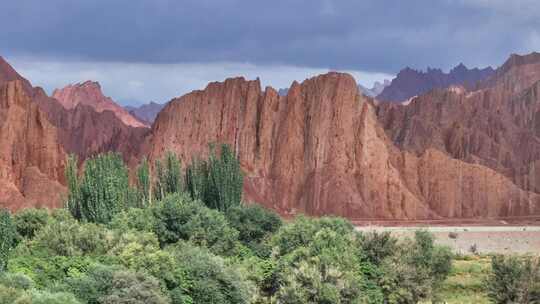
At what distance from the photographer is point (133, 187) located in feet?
245

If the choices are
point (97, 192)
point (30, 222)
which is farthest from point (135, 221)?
point (30, 222)

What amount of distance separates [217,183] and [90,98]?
314 ft

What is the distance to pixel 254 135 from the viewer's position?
4405 inches

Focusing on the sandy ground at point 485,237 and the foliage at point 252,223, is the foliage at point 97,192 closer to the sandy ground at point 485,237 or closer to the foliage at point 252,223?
the foliage at point 252,223

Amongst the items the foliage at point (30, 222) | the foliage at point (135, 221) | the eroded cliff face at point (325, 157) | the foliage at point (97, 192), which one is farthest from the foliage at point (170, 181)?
the eroded cliff face at point (325, 157)

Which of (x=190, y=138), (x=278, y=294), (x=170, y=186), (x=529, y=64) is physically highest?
(x=529, y=64)

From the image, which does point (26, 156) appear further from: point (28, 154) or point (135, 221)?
point (135, 221)

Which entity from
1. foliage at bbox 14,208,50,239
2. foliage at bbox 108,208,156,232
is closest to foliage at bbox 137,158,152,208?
foliage at bbox 14,208,50,239

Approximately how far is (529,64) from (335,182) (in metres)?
73.7

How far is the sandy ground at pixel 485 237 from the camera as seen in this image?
8046 centimetres

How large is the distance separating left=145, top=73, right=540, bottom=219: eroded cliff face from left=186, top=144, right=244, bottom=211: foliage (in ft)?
85.6

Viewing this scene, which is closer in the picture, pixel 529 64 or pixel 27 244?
pixel 27 244

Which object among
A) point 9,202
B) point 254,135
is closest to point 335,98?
point 254,135

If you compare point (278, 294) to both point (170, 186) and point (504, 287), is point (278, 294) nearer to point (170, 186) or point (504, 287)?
point (504, 287)
